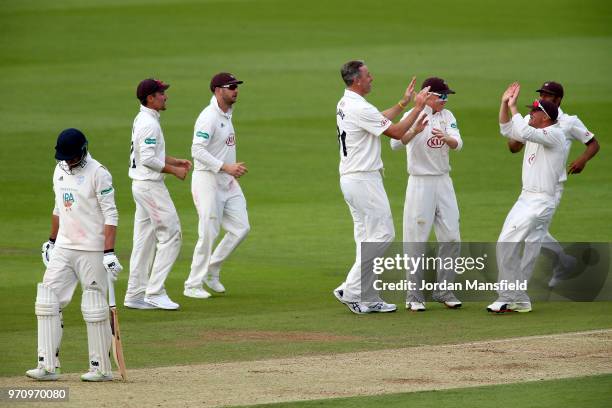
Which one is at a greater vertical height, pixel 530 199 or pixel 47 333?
pixel 530 199

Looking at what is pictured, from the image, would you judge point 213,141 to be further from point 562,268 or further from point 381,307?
point 562,268

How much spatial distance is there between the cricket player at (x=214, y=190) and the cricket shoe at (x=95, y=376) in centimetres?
441

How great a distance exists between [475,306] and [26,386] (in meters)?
5.36

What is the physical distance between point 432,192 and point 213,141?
258 centimetres

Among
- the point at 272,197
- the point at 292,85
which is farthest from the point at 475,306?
the point at 292,85

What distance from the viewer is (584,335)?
11289 mm

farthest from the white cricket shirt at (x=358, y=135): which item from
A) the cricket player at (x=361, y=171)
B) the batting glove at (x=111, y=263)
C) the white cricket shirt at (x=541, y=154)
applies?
the batting glove at (x=111, y=263)

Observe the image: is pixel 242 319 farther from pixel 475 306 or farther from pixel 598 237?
pixel 598 237

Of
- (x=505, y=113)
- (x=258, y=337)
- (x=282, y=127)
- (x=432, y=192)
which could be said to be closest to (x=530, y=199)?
(x=505, y=113)

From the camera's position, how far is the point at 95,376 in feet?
31.5

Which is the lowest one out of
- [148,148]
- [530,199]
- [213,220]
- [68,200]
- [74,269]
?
[74,269]

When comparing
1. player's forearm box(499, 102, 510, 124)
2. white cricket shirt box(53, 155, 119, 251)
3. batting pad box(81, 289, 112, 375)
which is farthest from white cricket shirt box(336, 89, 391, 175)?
batting pad box(81, 289, 112, 375)

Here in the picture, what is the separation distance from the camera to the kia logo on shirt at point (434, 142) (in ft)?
42.4

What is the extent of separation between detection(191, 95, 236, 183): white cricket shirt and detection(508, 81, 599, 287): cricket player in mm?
3062
